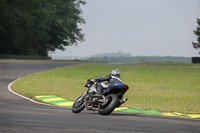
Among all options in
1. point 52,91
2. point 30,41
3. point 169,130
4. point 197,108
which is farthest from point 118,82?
point 30,41

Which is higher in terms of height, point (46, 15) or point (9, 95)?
point (46, 15)

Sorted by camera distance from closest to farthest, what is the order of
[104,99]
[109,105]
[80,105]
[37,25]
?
[109,105], [104,99], [80,105], [37,25]

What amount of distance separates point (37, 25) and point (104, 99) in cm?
6302

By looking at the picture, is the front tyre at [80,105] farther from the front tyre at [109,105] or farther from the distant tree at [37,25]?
the distant tree at [37,25]

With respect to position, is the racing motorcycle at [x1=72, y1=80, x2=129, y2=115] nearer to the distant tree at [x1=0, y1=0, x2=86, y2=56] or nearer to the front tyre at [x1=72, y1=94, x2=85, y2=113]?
the front tyre at [x1=72, y1=94, x2=85, y2=113]

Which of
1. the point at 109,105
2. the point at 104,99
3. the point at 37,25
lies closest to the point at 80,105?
the point at 104,99

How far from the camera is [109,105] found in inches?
480

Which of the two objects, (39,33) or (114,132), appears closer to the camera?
(114,132)

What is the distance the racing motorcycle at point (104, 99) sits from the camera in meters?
12.2

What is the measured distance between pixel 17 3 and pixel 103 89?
5794 centimetres

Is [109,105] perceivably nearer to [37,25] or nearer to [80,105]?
[80,105]

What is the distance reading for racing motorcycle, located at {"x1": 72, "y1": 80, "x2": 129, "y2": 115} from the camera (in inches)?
481

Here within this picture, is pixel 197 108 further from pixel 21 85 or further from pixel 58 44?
pixel 58 44

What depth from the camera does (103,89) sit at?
1283cm
